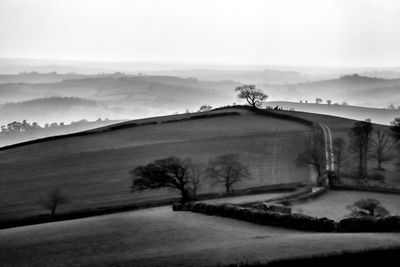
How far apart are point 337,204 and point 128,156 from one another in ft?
139

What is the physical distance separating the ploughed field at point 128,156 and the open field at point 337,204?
11420mm

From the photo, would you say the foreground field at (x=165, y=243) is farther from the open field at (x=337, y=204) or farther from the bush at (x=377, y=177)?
the bush at (x=377, y=177)

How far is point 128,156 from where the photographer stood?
265ft

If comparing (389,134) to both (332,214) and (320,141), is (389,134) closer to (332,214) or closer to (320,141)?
(320,141)

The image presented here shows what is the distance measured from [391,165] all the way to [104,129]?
53089mm

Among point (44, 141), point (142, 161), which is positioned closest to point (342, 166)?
point (142, 161)

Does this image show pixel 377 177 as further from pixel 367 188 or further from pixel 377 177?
pixel 367 188

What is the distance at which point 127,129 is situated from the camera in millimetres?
100562

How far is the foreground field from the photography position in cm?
2131

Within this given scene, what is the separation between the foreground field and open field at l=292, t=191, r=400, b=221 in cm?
1108

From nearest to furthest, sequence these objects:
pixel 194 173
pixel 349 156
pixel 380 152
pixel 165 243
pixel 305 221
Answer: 1. pixel 165 243
2. pixel 305 221
3. pixel 194 173
4. pixel 380 152
5. pixel 349 156

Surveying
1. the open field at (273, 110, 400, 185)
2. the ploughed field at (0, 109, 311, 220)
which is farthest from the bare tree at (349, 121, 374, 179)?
the ploughed field at (0, 109, 311, 220)

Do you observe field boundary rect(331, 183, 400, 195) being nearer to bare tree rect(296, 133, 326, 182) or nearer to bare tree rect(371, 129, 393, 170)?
bare tree rect(296, 133, 326, 182)

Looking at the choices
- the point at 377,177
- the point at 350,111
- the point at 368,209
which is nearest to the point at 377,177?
the point at 377,177
